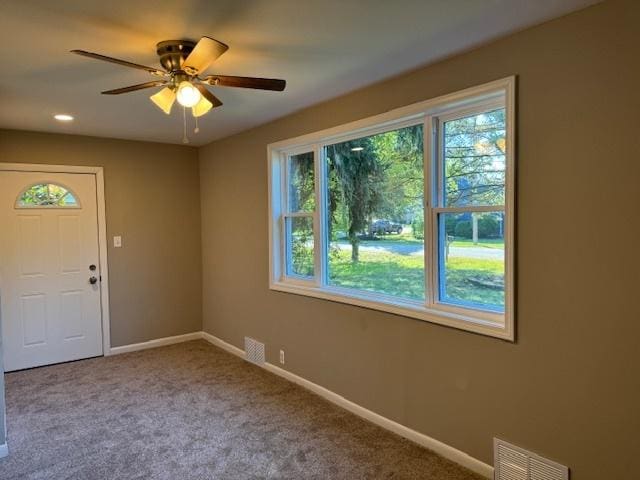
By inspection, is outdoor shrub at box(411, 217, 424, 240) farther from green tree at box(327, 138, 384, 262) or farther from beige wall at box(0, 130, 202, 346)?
beige wall at box(0, 130, 202, 346)

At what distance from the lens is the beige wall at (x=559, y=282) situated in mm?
1840

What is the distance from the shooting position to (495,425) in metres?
2.34

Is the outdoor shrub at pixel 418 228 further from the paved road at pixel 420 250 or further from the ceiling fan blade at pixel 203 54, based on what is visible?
the ceiling fan blade at pixel 203 54

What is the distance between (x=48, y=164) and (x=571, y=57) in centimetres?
452

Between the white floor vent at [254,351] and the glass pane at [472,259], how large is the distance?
212cm

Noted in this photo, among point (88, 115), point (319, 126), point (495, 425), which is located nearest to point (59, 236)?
point (88, 115)

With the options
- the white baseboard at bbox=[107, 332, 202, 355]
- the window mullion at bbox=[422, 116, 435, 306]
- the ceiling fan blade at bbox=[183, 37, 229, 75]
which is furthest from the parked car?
the white baseboard at bbox=[107, 332, 202, 355]

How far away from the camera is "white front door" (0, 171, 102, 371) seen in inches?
166

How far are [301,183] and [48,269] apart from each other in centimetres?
276

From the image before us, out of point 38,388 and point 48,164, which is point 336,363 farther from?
point 48,164

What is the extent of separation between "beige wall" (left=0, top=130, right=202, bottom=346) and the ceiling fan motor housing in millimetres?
2801

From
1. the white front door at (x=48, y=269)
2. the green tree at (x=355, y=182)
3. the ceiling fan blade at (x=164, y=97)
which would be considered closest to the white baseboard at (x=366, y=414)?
the white front door at (x=48, y=269)

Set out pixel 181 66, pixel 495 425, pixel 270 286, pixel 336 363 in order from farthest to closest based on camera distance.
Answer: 1. pixel 270 286
2. pixel 336 363
3. pixel 495 425
4. pixel 181 66

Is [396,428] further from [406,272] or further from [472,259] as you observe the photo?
[472,259]
